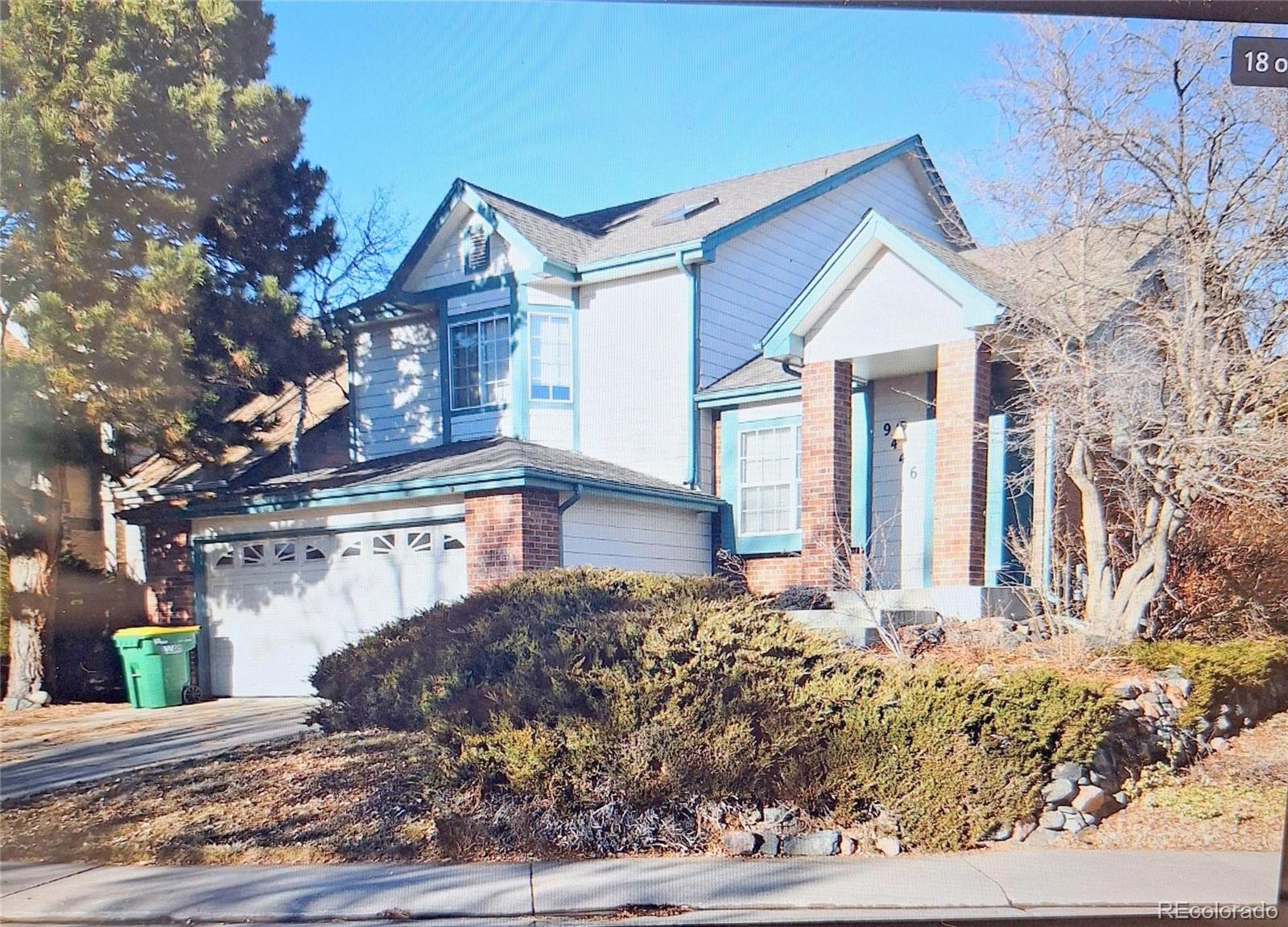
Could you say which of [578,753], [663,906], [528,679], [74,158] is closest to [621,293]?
[528,679]

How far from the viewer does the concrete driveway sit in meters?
4.39

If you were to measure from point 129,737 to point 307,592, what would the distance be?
1.22 metres

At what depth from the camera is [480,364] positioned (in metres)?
5.25

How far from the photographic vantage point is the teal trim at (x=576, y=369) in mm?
5164

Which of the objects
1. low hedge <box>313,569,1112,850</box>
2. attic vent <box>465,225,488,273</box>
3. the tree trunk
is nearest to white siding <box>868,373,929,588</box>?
low hedge <box>313,569,1112,850</box>

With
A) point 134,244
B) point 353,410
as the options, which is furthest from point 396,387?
point 134,244

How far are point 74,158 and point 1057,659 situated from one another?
6404 millimetres

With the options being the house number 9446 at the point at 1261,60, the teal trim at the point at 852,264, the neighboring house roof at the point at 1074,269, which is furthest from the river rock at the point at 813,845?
the house number 9446 at the point at 1261,60

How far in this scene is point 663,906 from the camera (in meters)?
3.70

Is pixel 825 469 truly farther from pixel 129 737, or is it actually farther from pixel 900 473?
pixel 129 737

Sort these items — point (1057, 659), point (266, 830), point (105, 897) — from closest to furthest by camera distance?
point (105, 897) < point (266, 830) < point (1057, 659)

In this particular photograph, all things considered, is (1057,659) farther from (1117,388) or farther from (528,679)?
(528,679)

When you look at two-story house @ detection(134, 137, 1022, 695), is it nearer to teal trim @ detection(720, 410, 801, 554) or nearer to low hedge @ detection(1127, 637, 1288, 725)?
teal trim @ detection(720, 410, 801, 554)

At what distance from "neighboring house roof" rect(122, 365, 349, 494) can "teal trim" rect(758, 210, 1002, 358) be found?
9.11 ft
